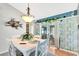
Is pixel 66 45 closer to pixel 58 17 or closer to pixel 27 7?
pixel 58 17

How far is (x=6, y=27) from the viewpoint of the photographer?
1.85 metres

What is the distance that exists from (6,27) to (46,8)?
0.65 meters

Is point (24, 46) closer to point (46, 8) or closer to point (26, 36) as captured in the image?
point (26, 36)

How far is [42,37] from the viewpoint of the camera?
6.17ft

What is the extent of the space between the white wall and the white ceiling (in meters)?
0.10

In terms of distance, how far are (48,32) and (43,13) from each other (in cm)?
29

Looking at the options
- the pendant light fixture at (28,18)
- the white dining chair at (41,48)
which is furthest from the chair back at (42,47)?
the pendant light fixture at (28,18)

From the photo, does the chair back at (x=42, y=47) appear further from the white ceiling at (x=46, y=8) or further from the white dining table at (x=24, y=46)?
the white ceiling at (x=46, y=8)

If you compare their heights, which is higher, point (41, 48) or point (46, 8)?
point (46, 8)

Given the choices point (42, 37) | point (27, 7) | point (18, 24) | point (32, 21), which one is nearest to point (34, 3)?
point (27, 7)

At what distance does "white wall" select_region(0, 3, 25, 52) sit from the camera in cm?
184

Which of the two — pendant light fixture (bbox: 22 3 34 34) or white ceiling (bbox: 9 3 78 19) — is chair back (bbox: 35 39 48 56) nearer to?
pendant light fixture (bbox: 22 3 34 34)

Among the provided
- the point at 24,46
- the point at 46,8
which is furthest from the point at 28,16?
the point at 24,46

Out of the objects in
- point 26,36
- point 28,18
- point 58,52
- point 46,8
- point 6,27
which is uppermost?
point 46,8
